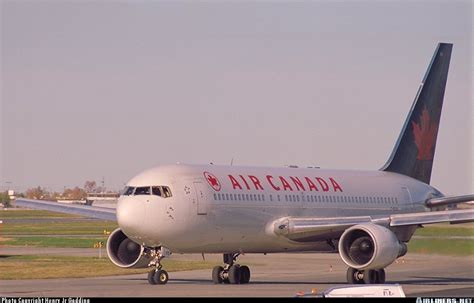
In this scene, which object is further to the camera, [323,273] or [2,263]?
[2,263]

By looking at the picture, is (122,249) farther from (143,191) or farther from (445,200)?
(445,200)

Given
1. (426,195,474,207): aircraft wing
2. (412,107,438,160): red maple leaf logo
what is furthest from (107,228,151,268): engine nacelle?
(412,107,438,160): red maple leaf logo

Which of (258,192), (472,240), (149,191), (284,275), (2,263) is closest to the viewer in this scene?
(149,191)

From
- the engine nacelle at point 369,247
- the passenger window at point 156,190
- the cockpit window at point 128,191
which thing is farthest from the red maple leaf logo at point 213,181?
the engine nacelle at point 369,247

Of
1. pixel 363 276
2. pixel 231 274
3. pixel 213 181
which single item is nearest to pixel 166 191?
pixel 213 181

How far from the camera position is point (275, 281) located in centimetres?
4181

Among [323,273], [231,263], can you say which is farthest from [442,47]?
[231,263]

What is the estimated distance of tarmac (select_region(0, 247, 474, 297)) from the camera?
3491cm

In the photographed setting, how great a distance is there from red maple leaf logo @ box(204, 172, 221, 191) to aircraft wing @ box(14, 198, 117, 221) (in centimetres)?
524

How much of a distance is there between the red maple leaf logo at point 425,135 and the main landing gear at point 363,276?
12.1m

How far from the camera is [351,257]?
40.5 metres

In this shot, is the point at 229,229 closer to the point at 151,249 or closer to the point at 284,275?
the point at 151,249

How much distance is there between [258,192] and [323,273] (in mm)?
6937

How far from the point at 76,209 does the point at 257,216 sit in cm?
792
